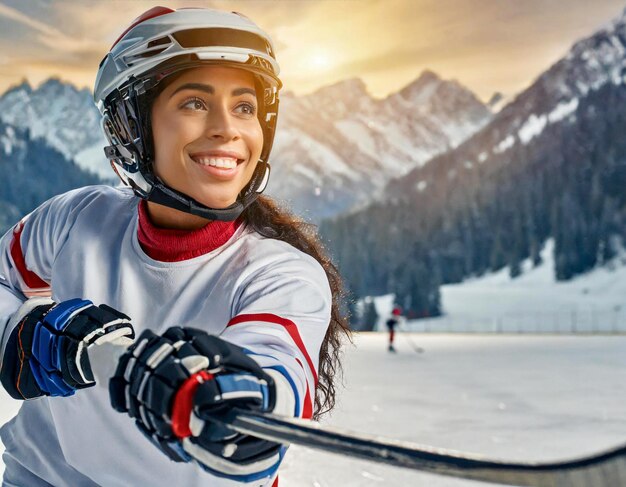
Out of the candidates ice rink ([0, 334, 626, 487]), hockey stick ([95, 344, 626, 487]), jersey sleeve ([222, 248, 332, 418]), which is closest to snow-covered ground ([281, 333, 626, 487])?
ice rink ([0, 334, 626, 487])

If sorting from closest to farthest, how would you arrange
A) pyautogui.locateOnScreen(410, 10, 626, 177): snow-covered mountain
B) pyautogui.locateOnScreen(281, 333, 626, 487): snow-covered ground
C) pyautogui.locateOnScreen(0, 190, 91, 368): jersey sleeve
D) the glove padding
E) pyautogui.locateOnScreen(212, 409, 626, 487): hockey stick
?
pyautogui.locateOnScreen(212, 409, 626, 487): hockey stick → the glove padding → pyautogui.locateOnScreen(0, 190, 91, 368): jersey sleeve → pyautogui.locateOnScreen(281, 333, 626, 487): snow-covered ground → pyautogui.locateOnScreen(410, 10, 626, 177): snow-covered mountain

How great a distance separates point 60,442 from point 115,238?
53 cm

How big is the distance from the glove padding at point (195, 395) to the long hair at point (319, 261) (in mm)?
611

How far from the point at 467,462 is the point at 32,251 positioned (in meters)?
1.53

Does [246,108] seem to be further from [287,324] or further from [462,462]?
[462,462]

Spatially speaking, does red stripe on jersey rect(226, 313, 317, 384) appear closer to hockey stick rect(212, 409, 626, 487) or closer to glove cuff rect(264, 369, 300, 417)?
glove cuff rect(264, 369, 300, 417)

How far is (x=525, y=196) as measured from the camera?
240 feet

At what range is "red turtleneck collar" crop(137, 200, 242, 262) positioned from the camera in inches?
63.8

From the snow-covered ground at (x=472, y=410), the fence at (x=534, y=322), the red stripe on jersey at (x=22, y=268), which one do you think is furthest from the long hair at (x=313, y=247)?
the fence at (x=534, y=322)

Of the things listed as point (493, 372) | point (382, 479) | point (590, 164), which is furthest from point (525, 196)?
point (382, 479)

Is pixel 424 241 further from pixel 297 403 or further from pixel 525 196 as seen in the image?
pixel 297 403

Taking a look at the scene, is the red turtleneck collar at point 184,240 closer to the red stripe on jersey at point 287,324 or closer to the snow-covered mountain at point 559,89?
the red stripe on jersey at point 287,324

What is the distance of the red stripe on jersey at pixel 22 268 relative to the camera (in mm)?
2029

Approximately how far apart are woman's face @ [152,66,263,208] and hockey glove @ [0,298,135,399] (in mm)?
376
